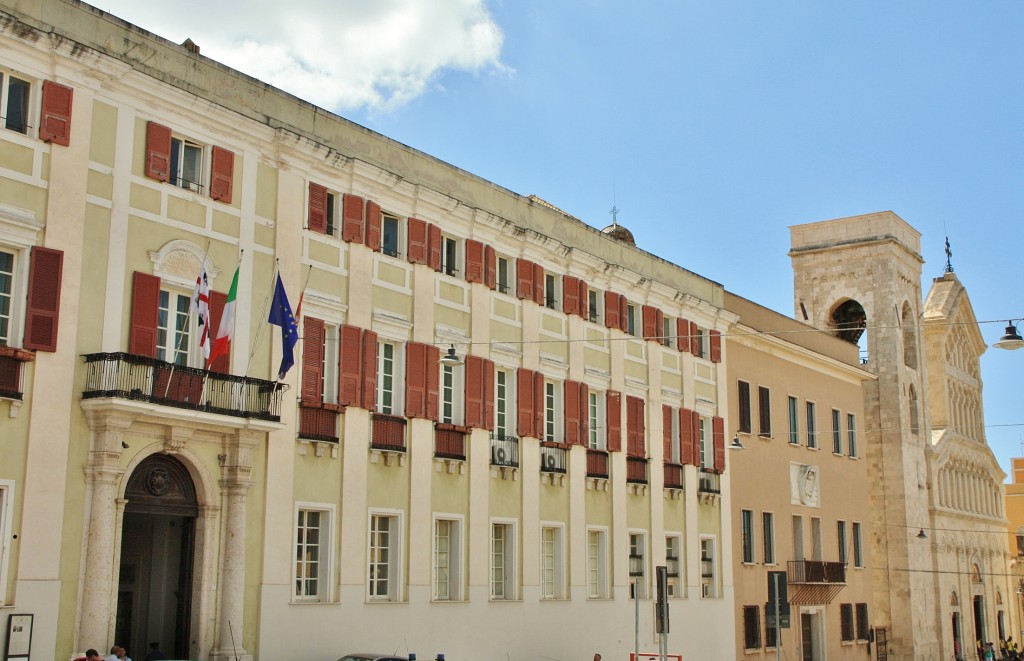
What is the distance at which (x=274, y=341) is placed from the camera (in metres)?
23.9

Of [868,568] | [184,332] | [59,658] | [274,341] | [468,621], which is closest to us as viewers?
[59,658]

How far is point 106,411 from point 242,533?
12.2ft

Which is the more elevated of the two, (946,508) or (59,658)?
(946,508)

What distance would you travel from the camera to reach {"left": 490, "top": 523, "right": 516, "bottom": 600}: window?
28.8 meters

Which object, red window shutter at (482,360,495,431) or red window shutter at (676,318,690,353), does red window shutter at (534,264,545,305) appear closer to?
red window shutter at (482,360,495,431)

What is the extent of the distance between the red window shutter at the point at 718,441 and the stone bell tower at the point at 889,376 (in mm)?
16313

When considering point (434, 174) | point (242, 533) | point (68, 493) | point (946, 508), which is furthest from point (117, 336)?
point (946, 508)

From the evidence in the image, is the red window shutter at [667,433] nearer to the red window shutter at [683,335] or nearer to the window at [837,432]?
the red window shutter at [683,335]

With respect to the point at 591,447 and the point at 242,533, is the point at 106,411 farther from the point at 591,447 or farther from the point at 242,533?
the point at 591,447

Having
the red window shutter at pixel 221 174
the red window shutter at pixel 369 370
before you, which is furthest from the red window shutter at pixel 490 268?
the red window shutter at pixel 221 174

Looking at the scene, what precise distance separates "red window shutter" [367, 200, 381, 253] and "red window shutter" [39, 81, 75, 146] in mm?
7252

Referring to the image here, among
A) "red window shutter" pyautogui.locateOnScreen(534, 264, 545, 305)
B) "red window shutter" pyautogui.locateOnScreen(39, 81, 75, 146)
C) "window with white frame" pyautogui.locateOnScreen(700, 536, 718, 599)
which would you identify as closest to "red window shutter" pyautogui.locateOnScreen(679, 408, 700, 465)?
"window with white frame" pyautogui.locateOnScreen(700, 536, 718, 599)

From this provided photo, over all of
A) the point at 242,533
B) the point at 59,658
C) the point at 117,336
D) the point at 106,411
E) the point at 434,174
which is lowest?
the point at 59,658

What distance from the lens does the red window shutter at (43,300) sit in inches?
764
